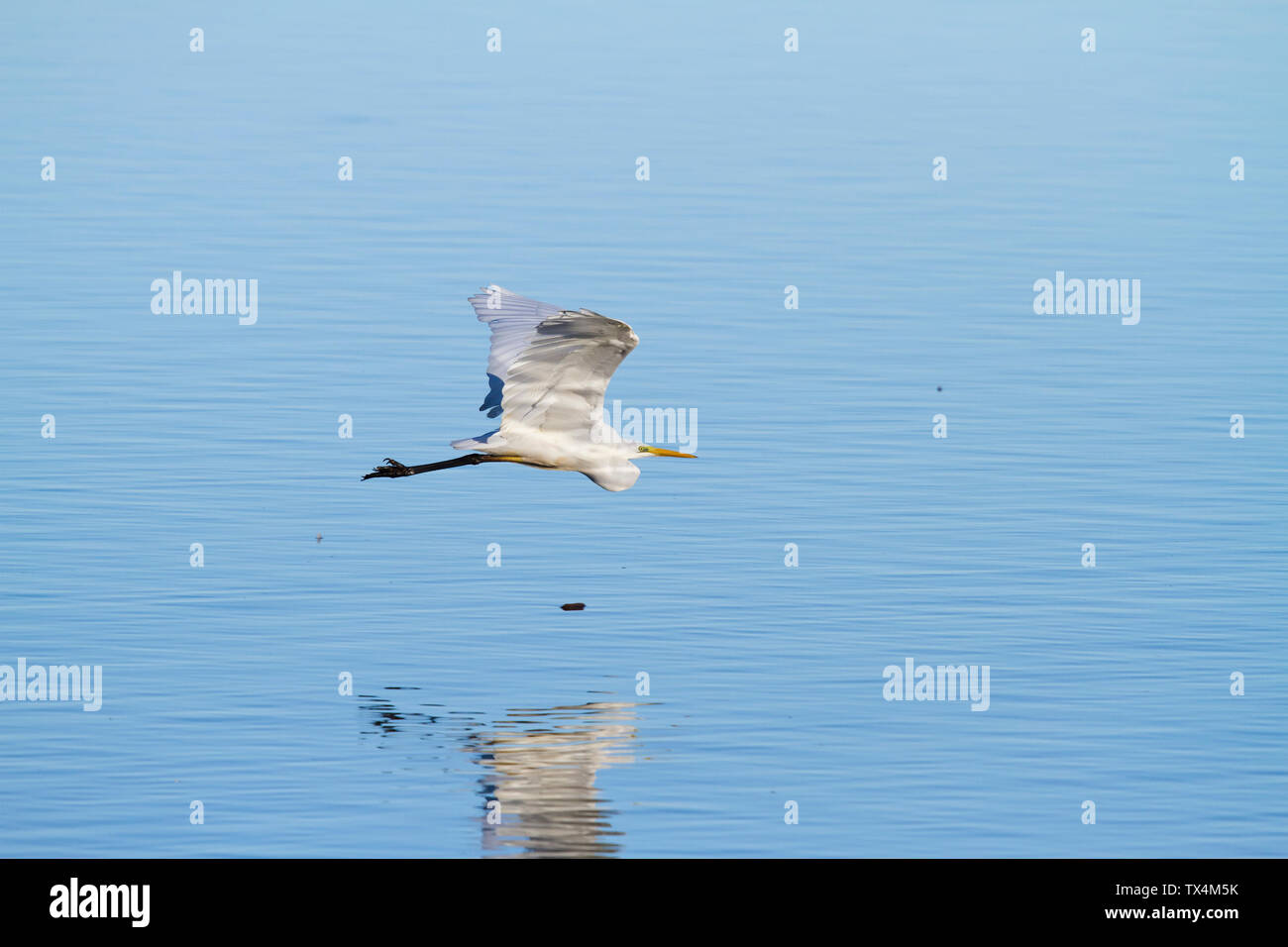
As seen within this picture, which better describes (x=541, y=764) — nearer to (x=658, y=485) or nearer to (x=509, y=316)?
(x=509, y=316)

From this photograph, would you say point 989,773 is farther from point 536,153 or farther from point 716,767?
point 536,153

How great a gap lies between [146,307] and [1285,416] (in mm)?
17137

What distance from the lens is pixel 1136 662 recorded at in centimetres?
2147

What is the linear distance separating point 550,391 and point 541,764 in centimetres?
396

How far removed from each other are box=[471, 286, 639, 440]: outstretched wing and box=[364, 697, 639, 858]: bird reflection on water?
2.87m

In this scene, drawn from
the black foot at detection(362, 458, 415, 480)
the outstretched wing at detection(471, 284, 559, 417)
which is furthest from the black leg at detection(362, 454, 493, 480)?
the outstretched wing at detection(471, 284, 559, 417)

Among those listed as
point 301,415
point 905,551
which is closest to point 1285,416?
point 905,551

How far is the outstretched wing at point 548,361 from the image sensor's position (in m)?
19.1

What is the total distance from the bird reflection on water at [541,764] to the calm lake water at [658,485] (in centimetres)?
6

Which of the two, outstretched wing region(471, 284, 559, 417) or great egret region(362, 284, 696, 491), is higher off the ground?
outstretched wing region(471, 284, 559, 417)

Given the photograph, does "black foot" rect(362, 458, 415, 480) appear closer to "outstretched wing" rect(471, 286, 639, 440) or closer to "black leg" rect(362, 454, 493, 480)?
"black leg" rect(362, 454, 493, 480)

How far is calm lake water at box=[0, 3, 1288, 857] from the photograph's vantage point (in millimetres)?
18047

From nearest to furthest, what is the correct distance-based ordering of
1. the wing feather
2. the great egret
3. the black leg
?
the wing feather
the great egret
the black leg

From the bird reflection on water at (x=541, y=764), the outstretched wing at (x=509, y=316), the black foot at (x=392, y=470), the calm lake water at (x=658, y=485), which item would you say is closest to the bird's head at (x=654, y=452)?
the calm lake water at (x=658, y=485)
